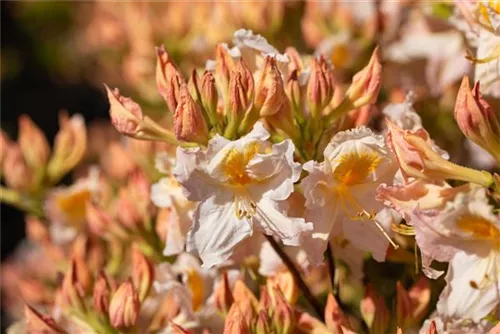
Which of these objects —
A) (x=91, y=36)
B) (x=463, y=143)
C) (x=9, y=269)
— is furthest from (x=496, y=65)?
(x=91, y=36)

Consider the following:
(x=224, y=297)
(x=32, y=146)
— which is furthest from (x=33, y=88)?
(x=224, y=297)

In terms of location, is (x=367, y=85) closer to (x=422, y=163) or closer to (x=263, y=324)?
(x=422, y=163)

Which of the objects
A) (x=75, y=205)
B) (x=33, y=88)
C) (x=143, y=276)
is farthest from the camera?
(x=33, y=88)

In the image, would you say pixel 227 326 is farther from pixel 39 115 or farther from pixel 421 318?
pixel 39 115

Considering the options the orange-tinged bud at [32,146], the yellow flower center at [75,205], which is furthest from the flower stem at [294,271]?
the orange-tinged bud at [32,146]

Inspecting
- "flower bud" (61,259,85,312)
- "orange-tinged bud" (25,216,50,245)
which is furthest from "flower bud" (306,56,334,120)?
"orange-tinged bud" (25,216,50,245)
